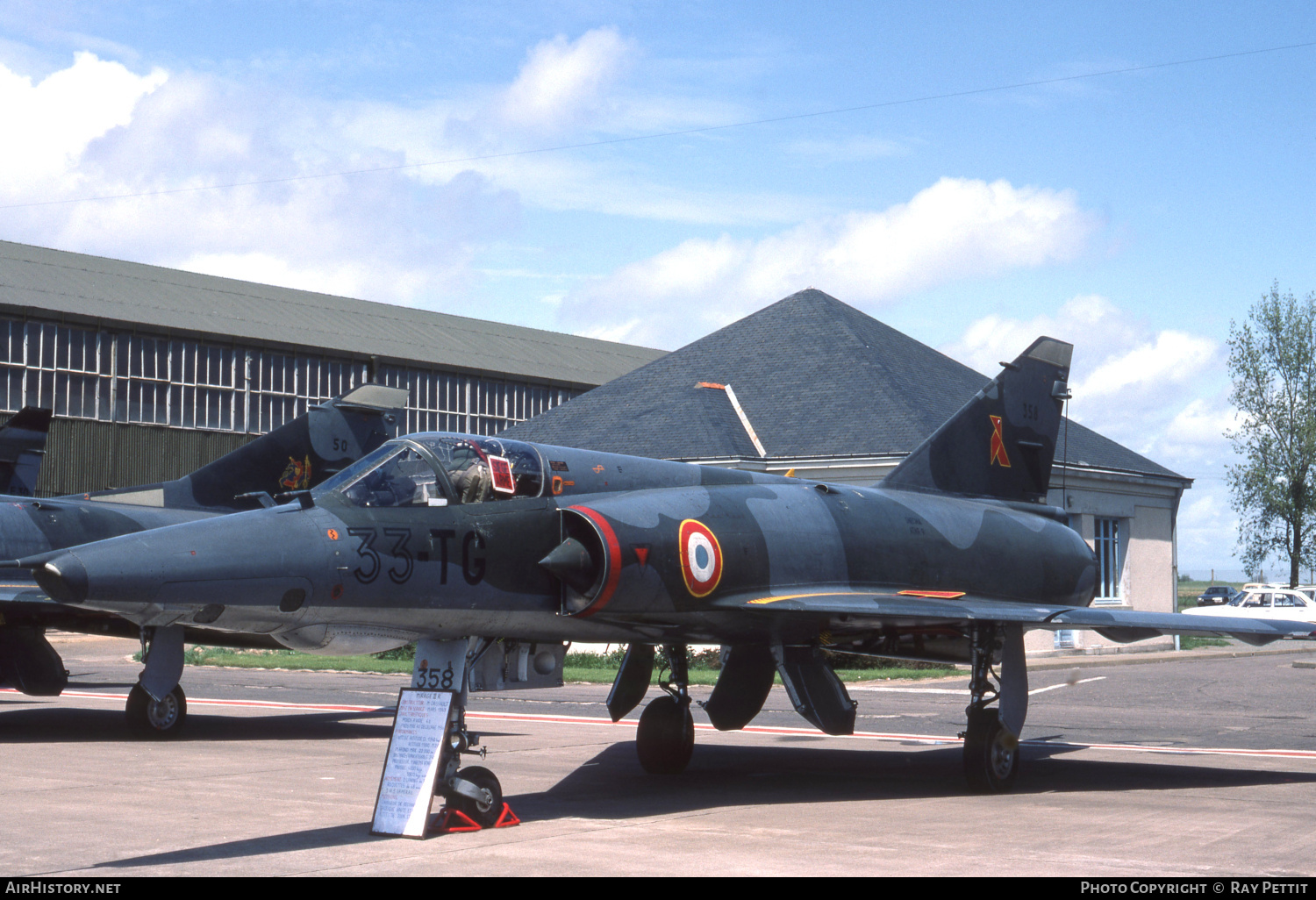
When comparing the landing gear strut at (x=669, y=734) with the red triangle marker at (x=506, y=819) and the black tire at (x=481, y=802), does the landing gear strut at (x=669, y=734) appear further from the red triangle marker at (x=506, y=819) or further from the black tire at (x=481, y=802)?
the black tire at (x=481, y=802)

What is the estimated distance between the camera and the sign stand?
375 inches

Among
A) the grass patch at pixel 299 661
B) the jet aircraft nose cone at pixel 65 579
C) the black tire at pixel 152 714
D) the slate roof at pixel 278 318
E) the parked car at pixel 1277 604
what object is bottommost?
the grass patch at pixel 299 661

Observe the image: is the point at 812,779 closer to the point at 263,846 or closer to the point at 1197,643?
the point at 263,846

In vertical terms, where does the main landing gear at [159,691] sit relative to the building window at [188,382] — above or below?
below

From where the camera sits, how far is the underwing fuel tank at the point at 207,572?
9148 millimetres

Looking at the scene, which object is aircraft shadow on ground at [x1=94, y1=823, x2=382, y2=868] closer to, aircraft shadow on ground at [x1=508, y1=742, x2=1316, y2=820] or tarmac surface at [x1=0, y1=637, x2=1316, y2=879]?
tarmac surface at [x1=0, y1=637, x2=1316, y2=879]

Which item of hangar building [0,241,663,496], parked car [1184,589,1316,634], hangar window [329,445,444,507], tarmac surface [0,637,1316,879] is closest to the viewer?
tarmac surface [0,637,1316,879]

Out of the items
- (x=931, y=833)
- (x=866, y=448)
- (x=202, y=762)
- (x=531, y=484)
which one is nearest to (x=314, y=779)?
(x=202, y=762)

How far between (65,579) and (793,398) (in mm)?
29323

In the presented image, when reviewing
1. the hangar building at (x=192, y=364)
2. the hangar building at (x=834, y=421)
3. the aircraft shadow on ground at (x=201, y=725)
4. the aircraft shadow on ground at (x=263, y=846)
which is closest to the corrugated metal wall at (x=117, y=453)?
the hangar building at (x=192, y=364)

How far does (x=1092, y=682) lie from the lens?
1122 inches

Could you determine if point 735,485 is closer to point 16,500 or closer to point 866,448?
point 16,500

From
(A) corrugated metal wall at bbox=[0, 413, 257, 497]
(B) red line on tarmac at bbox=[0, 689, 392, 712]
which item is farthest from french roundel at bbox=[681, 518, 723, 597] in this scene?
(A) corrugated metal wall at bbox=[0, 413, 257, 497]

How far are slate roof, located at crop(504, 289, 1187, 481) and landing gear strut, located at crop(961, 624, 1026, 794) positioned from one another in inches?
792
